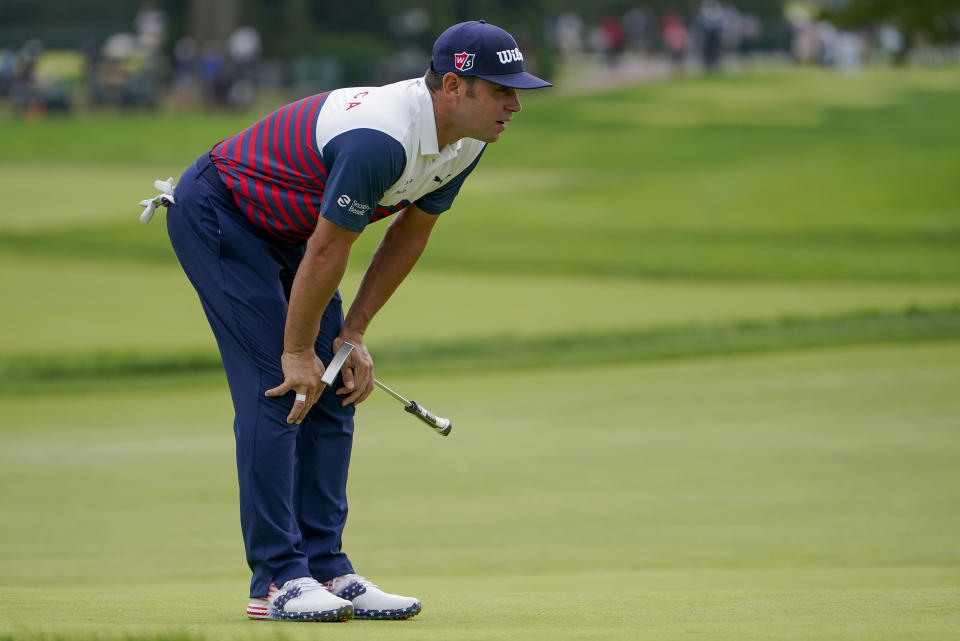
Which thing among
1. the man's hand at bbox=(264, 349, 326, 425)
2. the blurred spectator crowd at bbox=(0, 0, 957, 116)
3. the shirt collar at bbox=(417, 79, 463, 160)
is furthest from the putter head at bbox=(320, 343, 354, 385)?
the blurred spectator crowd at bbox=(0, 0, 957, 116)

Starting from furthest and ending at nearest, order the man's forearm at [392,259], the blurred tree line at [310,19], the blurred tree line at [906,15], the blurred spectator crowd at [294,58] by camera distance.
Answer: the blurred tree line at [310,19]
the blurred spectator crowd at [294,58]
the blurred tree line at [906,15]
the man's forearm at [392,259]

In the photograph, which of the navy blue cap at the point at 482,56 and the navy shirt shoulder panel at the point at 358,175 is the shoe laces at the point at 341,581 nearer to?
the navy shirt shoulder panel at the point at 358,175

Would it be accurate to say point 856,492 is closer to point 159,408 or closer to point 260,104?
point 159,408

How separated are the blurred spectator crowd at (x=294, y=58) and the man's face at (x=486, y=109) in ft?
105

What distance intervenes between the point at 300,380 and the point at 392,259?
517 millimetres

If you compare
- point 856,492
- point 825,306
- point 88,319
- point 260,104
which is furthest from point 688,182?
point 260,104

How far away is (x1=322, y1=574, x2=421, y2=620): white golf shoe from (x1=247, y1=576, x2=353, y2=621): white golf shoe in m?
0.07

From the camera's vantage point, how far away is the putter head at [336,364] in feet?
12.1

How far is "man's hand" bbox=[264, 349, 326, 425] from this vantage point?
12.0ft

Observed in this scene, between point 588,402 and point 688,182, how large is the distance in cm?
1263

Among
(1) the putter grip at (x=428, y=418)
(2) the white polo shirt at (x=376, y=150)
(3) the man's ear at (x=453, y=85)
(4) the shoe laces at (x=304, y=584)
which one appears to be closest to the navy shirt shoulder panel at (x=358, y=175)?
(2) the white polo shirt at (x=376, y=150)

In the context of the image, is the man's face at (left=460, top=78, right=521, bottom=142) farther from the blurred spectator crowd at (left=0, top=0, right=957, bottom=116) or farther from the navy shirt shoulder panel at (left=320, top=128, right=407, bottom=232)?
the blurred spectator crowd at (left=0, top=0, right=957, bottom=116)

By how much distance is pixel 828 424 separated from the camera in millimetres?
6859

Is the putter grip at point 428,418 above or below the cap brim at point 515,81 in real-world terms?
below
